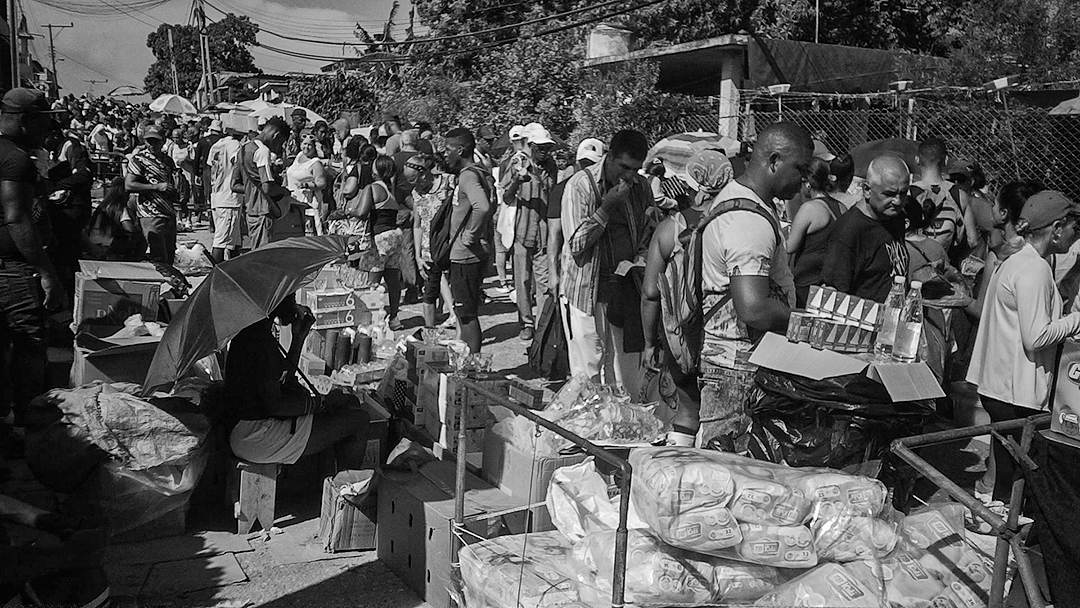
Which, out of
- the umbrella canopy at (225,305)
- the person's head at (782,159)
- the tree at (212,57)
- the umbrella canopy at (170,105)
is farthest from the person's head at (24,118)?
the tree at (212,57)

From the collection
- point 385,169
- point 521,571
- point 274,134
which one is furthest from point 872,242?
point 274,134

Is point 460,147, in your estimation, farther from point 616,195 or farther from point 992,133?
point 992,133

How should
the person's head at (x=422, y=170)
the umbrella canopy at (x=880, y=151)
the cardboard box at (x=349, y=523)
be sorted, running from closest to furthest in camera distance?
the cardboard box at (x=349, y=523)
the umbrella canopy at (x=880, y=151)
the person's head at (x=422, y=170)

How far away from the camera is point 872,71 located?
51.5ft

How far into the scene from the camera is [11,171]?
17.3 ft

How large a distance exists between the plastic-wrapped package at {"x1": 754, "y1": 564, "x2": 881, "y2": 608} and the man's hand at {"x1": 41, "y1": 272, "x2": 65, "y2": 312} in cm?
455

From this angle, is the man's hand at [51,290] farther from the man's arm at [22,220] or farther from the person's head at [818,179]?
the person's head at [818,179]

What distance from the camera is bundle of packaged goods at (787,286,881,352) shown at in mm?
3715

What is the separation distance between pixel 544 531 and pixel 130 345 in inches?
133

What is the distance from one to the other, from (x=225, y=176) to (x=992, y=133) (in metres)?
9.28

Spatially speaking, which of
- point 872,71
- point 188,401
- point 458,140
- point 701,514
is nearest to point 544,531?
point 701,514

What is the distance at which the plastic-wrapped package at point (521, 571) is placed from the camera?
3271 mm

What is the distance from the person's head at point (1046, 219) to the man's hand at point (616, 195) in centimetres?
225

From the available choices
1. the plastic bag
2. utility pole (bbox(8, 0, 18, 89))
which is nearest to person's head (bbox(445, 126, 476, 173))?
the plastic bag
